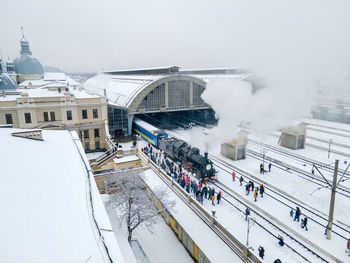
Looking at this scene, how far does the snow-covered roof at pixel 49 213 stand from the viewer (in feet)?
22.3

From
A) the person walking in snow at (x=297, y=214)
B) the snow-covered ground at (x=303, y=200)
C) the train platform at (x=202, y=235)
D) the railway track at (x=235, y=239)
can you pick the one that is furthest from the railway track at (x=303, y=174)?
the train platform at (x=202, y=235)

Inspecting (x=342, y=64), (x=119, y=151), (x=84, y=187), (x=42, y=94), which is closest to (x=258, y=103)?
(x=342, y=64)

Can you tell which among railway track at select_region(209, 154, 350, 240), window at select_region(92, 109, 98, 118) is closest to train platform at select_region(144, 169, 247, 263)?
railway track at select_region(209, 154, 350, 240)

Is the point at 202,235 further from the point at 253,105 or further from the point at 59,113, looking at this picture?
the point at 59,113

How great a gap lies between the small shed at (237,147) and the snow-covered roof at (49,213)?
57.6ft

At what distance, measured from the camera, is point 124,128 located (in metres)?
38.2

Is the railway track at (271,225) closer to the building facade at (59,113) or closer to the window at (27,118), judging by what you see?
the building facade at (59,113)

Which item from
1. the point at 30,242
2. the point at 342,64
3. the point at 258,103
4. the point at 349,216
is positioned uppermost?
the point at 342,64

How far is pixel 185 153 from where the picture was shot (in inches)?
921

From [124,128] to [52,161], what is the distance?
2435cm

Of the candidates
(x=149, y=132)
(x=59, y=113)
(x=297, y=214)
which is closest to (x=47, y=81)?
(x=59, y=113)

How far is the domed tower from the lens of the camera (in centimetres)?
5519

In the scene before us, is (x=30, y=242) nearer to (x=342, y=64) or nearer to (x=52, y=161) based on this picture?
(x=52, y=161)

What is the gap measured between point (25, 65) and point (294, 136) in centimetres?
5911
